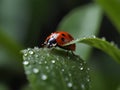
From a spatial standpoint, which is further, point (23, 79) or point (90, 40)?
point (23, 79)

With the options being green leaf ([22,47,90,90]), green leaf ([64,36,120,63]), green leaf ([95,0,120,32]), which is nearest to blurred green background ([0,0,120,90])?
green leaf ([95,0,120,32])

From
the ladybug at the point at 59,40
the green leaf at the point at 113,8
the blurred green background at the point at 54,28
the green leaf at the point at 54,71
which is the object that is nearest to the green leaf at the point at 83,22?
the blurred green background at the point at 54,28

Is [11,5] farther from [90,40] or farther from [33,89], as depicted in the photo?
[33,89]

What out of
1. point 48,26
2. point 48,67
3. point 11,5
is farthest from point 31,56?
point 11,5

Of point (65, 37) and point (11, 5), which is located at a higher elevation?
point (11, 5)

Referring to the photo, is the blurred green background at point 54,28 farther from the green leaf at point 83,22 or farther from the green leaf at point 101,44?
the green leaf at point 101,44

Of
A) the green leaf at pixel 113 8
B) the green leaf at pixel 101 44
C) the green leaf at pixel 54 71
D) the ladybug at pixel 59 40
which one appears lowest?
the green leaf at pixel 54 71

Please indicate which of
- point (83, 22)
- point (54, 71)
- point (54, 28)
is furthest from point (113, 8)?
point (54, 71)

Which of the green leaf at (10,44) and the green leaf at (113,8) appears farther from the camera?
the green leaf at (10,44)
